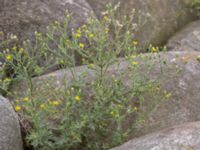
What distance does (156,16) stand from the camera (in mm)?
5484

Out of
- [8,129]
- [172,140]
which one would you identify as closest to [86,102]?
[8,129]

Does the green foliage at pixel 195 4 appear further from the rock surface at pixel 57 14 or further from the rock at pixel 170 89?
the rock at pixel 170 89

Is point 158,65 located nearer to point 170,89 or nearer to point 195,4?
point 170,89

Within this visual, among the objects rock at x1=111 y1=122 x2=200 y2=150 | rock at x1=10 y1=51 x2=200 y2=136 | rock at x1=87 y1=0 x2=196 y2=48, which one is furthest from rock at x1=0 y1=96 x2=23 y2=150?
rock at x1=87 y1=0 x2=196 y2=48

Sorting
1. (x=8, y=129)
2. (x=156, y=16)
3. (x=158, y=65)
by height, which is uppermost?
(x=156, y=16)

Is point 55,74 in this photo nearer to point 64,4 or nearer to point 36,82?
point 36,82

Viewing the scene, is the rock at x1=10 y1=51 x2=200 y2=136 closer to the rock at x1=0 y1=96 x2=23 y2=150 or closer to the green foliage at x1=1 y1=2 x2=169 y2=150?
the green foliage at x1=1 y1=2 x2=169 y2=150

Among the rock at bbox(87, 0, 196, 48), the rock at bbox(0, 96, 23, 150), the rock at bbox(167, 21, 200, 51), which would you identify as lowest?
the rock at bbox(0, 96, 23, 150)

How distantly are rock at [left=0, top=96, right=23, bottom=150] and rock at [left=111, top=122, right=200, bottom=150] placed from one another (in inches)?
25.3

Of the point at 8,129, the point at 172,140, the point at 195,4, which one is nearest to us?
the point at 172,140

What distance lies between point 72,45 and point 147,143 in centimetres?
81

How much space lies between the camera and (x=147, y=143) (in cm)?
271

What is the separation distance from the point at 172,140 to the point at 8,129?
3.24 ft

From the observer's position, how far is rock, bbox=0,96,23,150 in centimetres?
277
